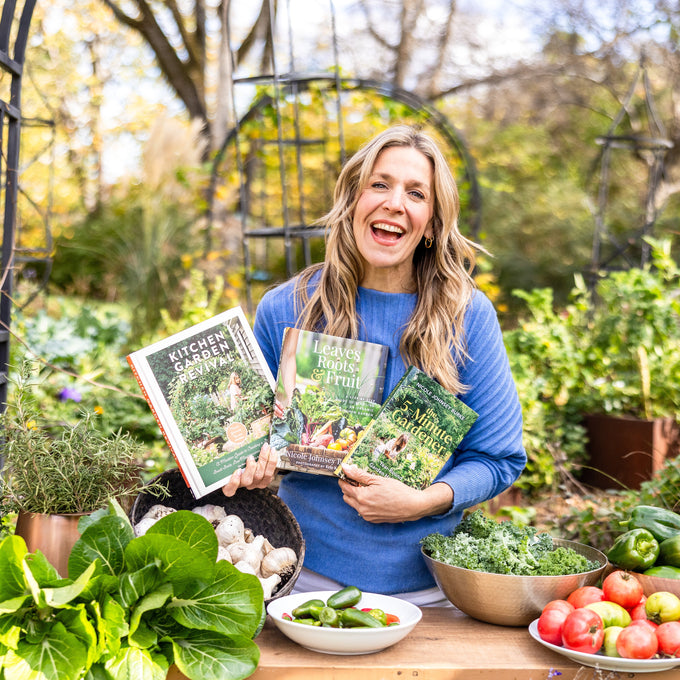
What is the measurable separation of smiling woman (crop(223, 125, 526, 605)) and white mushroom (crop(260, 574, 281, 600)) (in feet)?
0.88

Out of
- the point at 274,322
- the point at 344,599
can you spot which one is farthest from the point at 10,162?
the point at 344,599

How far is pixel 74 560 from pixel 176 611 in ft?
0.74

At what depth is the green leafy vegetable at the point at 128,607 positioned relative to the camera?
53.1 inches

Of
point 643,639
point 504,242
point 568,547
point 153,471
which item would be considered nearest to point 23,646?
point 643,639

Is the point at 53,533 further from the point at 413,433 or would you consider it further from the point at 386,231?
the point at 386,231

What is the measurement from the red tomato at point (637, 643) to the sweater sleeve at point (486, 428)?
0.56 m

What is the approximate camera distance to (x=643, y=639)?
1.48m

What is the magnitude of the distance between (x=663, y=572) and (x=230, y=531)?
3.42 feet

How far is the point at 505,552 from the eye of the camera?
1.72 metres

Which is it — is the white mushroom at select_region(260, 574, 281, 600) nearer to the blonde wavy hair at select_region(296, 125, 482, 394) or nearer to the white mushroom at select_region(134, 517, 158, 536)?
the white mushroom at select_region(134, 517, 158, 536)

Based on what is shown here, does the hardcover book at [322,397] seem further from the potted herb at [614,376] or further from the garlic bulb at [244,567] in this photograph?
the potted herb at [614,376]

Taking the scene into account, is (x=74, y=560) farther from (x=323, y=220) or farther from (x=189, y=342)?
(x=323, y=220)

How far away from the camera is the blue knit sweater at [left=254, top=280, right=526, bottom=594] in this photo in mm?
2033

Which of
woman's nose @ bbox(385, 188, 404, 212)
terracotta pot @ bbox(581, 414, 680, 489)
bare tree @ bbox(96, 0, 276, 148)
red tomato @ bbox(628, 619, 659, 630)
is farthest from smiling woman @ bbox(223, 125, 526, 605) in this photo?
bare tree @ bbox(96, 0, 276, 148)
